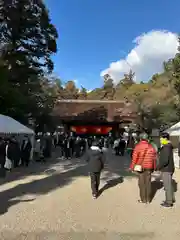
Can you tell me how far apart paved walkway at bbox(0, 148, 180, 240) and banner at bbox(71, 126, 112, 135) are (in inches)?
1671

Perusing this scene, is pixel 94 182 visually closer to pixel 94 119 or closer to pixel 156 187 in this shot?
pixel 156 187

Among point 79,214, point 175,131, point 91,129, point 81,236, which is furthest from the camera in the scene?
point 91,129

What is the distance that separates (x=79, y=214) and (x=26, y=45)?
82.5 ft

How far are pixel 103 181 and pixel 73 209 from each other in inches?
169

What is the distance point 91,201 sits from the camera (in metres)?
8.02

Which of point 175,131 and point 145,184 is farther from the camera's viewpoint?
point 175,131

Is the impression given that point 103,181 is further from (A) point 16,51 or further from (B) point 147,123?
(B) point 147,123

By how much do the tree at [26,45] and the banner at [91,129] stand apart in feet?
73.1

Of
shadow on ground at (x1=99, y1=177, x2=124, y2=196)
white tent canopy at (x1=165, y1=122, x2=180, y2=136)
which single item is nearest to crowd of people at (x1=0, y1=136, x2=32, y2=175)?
shadow on ground at (x1=99, y1=177, x2=124, y2=196)

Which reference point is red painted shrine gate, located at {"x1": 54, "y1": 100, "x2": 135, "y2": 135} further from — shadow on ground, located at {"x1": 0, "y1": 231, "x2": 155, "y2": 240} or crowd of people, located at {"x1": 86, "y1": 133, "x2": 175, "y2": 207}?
shadow on ground, located at {"x1": 0, "y1": 231, "x2": 155, "y2": 240}

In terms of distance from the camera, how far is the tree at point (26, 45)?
26.5 meters

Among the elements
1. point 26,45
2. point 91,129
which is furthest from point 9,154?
point 91,129

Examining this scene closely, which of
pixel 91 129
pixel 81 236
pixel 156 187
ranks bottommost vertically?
pixel 81 236

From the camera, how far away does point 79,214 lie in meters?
6.69
